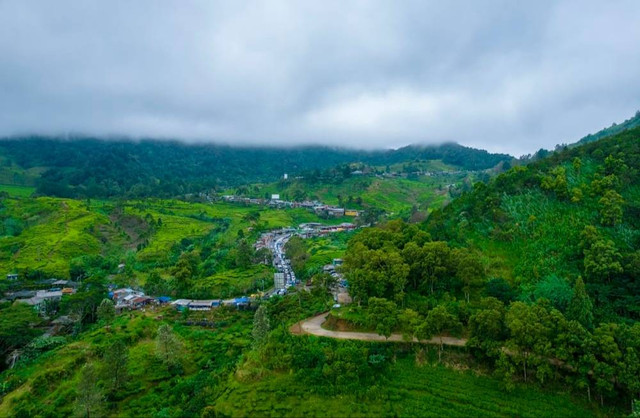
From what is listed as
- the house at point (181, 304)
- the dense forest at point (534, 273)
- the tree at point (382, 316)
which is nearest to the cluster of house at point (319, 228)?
the dense forest at point (534, 273)

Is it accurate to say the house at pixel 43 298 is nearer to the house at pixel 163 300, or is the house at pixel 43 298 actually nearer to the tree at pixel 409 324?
the house at pixel 163 300

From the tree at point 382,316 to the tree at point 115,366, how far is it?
1900 cm

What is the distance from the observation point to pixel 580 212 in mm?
41062

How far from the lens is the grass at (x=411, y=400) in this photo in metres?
22.4

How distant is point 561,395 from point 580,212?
81.8ft

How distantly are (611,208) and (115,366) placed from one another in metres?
47.9

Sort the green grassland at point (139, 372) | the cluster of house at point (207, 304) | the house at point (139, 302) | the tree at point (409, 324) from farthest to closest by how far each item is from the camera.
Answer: the house at point (139, 302), the cluster of house at point (207, 304), the tree at point (409, 324), the green grassland at point (139, 372)

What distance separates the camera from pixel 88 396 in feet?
81.4

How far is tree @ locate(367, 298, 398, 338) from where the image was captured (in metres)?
28.0

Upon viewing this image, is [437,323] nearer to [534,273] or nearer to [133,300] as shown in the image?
[534,273]

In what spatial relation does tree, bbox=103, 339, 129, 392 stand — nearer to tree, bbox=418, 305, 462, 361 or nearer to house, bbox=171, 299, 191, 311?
house, bbox=171, 299, 191, 311

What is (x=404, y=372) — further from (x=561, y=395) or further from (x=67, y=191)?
(x=67, y=191)

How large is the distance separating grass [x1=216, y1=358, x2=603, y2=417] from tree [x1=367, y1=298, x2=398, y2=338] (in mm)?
3332

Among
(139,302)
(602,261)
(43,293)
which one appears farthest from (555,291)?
(43,293)
